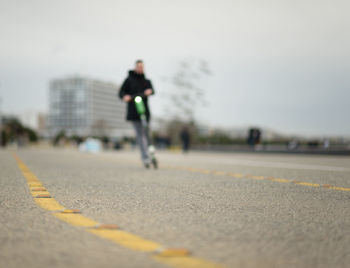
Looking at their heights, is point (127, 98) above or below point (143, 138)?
above

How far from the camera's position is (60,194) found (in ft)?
13.6

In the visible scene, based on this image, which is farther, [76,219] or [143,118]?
[143,118]

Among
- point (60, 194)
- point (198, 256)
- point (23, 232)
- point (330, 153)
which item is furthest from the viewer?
point (330, 153)

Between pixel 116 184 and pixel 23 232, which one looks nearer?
pixel 23 232

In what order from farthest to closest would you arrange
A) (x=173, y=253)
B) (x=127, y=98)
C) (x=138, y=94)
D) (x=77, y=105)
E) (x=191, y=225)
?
(x=77, y=105), (x=138, y=94), (x=127, y=98), (x=191, y=225), (x=173, y=253)

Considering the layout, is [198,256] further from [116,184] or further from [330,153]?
[330,153]

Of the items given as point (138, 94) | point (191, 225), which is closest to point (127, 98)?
point (138, 94)

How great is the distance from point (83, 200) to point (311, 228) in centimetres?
203

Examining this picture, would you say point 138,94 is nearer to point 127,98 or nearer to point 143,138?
point 127,98

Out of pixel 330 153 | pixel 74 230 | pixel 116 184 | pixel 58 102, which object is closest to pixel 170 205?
pixel 74 230

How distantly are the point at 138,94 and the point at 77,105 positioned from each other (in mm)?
179263

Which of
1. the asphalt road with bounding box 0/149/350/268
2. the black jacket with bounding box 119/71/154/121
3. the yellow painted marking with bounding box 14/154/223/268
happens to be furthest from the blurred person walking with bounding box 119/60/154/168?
the yellow painted marking with bounding box 14/154/223/268

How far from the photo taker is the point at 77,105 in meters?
182

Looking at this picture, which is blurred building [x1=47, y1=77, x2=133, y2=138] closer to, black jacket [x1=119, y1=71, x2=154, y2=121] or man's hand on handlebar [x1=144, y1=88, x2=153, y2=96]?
black jacket [x1=119, y1=71, x2=154, y2=121]
